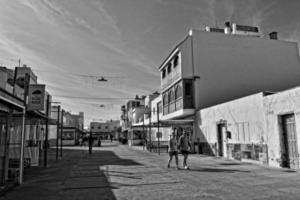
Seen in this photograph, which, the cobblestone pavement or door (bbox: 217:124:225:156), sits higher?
door (bbox: 217:124:225:156)

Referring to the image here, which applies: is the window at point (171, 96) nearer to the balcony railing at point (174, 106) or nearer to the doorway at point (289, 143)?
the balcony railing at point (174, 106)

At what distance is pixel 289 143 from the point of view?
40.7 ft

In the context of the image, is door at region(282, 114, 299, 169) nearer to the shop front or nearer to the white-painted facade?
the white-painted facade

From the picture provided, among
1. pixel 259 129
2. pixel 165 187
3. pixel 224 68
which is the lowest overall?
pixel 165 187

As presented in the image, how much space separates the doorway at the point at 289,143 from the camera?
12.0 m

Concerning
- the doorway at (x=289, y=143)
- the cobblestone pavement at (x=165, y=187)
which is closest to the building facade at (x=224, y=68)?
the doorway at (x=289, y=143)

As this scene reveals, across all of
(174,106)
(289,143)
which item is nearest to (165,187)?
(289,143)

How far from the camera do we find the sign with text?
10.9 meters

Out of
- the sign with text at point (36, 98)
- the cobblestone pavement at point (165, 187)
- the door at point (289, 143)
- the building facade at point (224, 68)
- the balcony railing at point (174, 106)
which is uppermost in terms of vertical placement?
the building facade at point (224, 68)

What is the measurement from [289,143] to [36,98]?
11288 millimetres

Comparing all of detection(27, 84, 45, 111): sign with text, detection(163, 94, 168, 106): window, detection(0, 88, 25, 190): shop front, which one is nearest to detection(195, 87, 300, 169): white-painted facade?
detection(163, 94, 168, 106): window

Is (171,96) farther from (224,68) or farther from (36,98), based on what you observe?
(36,98)

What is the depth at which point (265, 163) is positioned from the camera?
45.4 feet

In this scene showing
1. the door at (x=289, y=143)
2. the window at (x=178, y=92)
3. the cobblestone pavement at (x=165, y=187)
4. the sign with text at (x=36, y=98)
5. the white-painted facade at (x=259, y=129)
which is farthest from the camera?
the window at (x=178, y=92)
